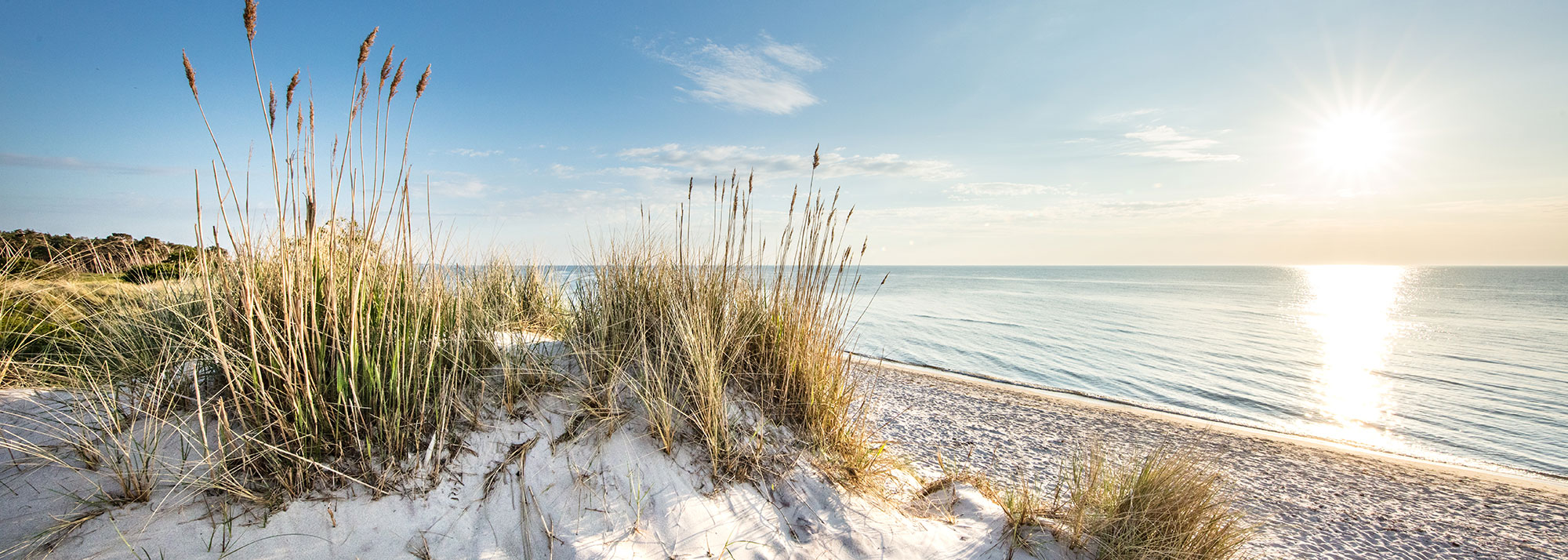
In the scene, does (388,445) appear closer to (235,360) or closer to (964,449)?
(235,360)

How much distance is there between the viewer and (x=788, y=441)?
10.9 feet

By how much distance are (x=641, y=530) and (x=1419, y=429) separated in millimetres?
12316

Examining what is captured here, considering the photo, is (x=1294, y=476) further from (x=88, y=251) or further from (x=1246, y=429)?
→ (x=88, y=251)

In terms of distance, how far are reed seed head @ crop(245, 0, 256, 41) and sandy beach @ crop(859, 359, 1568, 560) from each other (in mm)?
3133

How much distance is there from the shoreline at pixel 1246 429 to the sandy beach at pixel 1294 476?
0.05 metres

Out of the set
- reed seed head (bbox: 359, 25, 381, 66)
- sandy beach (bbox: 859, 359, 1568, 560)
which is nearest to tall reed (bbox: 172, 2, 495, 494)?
reed seed head (bbox: 359, 25, 381, 66)

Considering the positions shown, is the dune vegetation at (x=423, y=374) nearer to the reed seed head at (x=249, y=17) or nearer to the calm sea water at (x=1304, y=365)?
the reed seed head at (x=249, y=17)

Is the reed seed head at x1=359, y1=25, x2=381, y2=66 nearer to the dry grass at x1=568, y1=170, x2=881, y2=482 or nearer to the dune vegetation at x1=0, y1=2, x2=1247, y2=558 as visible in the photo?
the dune vegetation at x1=0, y1=2, x2=1247, y2=558

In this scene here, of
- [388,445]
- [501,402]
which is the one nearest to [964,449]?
[501,402]

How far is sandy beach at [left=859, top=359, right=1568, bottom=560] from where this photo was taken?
4484mm

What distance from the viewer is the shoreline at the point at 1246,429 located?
258 inches

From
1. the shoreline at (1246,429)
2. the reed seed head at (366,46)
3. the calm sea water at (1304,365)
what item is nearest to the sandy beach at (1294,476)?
the shoreline at (1246,429)

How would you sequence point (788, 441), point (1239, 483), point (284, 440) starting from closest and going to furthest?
point (284, 440)
point (788, 441)
point (1239, 483)

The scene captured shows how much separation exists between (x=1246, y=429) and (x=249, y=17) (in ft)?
36.5
